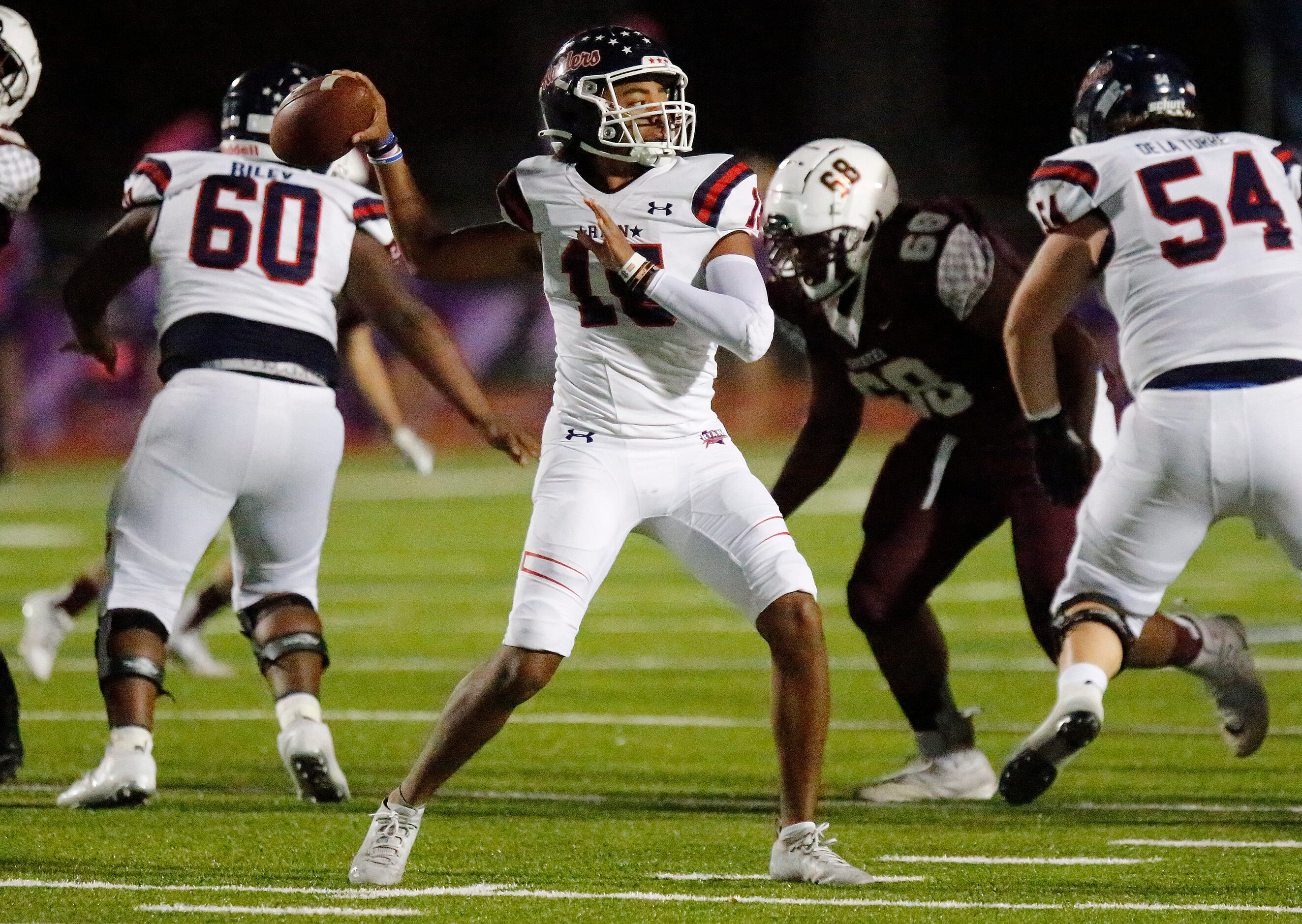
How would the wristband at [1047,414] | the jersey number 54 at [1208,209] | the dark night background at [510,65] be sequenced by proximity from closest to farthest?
the jersey number 54 at [1208,209]
the wristband at [1047,414]
the dark night background at [510,65]

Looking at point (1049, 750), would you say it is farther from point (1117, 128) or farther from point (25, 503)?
point (25, 503)

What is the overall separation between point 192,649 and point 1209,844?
394 cm

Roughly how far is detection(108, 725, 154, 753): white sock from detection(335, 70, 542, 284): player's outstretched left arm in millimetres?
1239

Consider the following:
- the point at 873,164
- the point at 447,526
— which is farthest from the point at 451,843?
the point at 447,526

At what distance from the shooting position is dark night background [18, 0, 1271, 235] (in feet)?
75.7

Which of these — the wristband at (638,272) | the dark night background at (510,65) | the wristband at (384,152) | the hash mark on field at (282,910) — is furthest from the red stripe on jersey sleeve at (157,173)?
the dark night background at (510,65)

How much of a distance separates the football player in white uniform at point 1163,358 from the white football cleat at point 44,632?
364cm

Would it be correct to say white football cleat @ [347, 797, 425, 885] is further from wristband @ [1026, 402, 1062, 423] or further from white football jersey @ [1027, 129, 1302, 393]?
white football jersey @ [1027, 129, 1302, 393]

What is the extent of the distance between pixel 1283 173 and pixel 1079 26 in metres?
21.4

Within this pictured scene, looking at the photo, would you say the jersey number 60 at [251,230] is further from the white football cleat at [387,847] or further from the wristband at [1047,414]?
the wristband at [1047,414]

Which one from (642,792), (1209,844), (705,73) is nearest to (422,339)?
(642,792)

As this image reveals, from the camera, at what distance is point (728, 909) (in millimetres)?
3648

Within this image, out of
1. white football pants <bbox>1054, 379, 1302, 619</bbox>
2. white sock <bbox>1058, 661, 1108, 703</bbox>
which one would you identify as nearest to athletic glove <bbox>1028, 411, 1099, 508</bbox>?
white football pants <bbox>1054, 379, 1302, 619</bbox>

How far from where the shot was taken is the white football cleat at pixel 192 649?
691 cm
